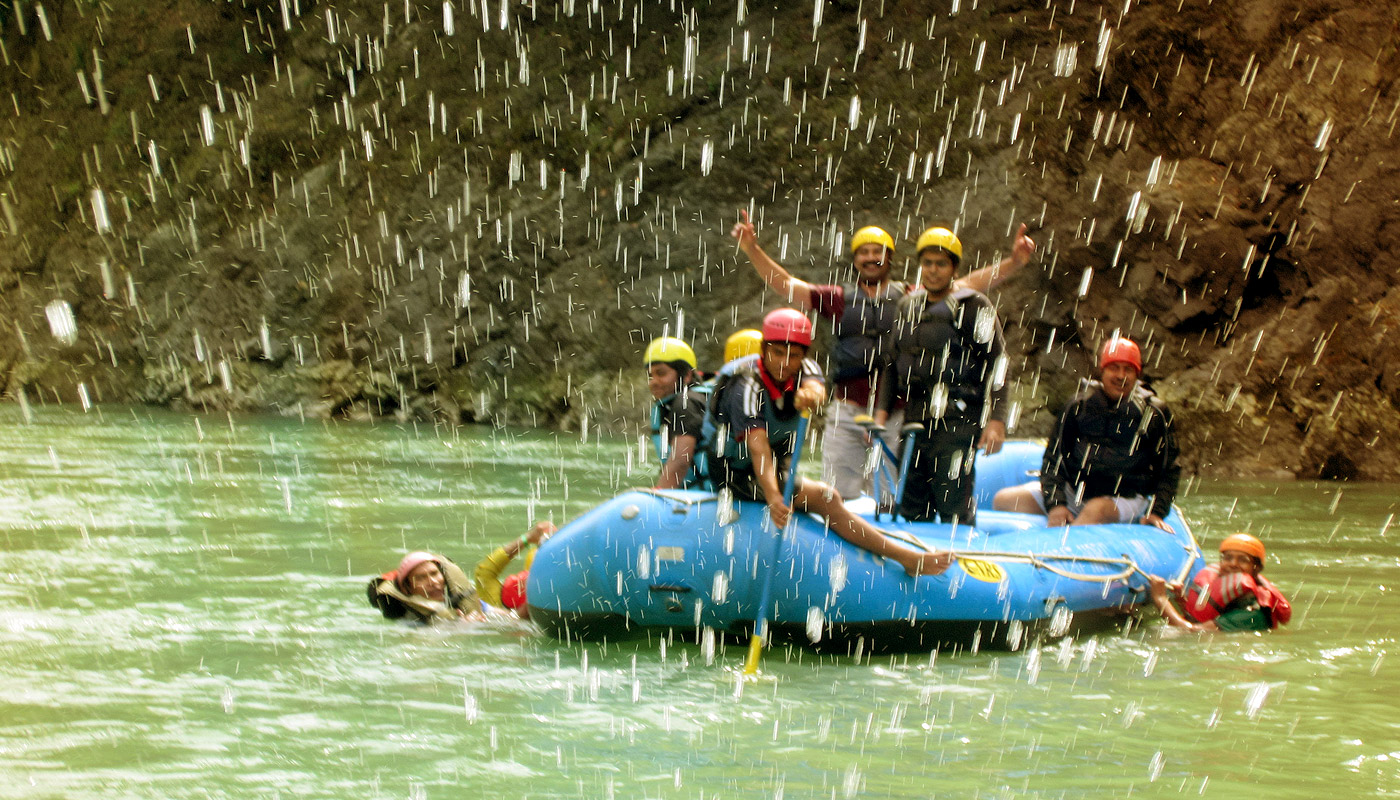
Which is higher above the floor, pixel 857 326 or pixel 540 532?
pixel 857 326

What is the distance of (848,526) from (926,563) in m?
0.36

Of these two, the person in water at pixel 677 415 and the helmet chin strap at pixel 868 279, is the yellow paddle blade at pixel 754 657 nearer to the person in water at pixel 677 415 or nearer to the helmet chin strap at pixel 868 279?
the person in water at pixel 677 415

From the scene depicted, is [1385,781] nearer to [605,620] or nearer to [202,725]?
[605,620]

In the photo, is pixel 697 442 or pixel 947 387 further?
pixel 947 387

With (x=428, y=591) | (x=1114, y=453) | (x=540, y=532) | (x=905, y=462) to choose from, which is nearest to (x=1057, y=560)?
(x=905, y=462)

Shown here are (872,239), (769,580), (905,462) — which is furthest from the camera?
(872,239)

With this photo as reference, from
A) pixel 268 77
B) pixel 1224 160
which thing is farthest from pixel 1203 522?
pixel 268 77

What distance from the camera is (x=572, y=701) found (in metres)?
4.56

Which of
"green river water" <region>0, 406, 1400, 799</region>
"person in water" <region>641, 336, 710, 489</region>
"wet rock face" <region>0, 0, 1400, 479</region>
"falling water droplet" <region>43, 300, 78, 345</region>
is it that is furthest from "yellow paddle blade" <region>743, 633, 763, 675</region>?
"falling water droplet" <region>43, 300, 78, 345</region>

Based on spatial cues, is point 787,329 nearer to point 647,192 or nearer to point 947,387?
point 947,387

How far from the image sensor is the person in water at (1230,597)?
596 cm

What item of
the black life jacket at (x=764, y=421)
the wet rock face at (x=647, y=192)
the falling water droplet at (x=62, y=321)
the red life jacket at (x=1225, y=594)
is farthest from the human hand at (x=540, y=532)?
the falling water droplet at (x=62, y=321)

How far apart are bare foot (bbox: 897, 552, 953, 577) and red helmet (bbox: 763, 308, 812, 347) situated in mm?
983

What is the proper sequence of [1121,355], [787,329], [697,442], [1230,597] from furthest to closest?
[1121,355], [1230,597], [697,442], [787,329]
